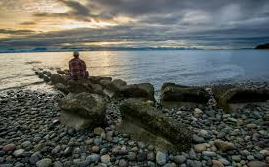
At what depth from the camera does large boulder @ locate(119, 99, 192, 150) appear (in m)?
6.03

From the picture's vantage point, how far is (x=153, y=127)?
6422 mm

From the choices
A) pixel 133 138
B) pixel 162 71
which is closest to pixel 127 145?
pixel 133 138

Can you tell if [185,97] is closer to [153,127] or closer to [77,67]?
[153,127]

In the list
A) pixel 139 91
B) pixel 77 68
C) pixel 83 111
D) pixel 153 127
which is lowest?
pixel 139 91

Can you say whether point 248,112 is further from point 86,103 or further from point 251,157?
point 86,103

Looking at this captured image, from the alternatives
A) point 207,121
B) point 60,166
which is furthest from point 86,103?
point 207,121

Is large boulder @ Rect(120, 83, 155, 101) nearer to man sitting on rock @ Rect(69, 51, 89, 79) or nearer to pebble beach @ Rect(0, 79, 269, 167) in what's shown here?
man sitting on rock @ Rect(69, 51, 89, 79)

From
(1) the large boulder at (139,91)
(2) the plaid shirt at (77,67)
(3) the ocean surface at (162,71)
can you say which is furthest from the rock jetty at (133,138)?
(3) the ocean surface at (162,71)

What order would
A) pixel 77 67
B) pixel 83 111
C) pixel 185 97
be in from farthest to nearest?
pixel 77 67
pixel 185 97
pixel 83 111

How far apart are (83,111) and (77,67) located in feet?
25.7

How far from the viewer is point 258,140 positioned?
6.54m

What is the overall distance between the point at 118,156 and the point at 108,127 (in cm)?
205

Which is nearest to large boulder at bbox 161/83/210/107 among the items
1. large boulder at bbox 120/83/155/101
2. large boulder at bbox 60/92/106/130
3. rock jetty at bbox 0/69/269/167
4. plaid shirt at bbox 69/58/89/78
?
rock jetty at bbox 0/69/269/167

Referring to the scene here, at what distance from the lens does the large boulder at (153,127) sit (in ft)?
19.8
